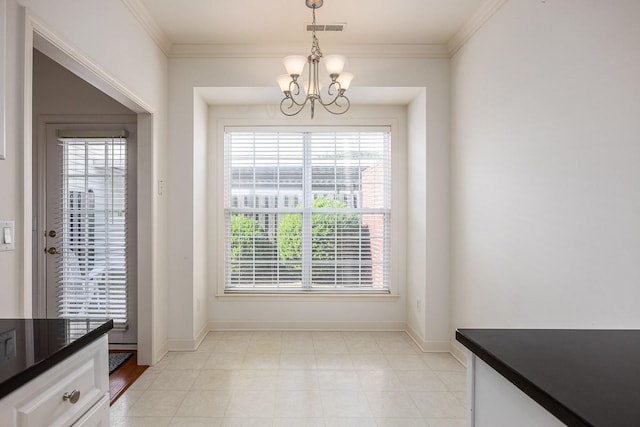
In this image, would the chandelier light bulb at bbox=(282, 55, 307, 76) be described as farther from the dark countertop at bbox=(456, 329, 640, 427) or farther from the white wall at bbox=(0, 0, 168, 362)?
the dark countertop at bbox=(456, 329, 640, 427)

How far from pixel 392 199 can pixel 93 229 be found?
3.02 metres

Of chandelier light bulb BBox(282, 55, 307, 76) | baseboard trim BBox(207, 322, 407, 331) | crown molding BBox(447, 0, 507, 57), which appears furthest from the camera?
baseboard trim BBox(207, 322, 407, 331)

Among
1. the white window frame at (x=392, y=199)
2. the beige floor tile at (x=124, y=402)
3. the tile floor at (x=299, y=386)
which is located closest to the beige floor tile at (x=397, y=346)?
the tile floor at (x=299, y=386)

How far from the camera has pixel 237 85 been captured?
129 inches

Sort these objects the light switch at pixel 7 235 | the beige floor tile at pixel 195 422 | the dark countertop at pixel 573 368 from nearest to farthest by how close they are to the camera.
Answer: the dark countertop at pixel 573 368 → the light switch at pixel 7 235 → the beige floor tile at pixel 195 422

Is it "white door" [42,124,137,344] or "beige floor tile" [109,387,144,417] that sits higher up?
"white door" [42,124,137,344]

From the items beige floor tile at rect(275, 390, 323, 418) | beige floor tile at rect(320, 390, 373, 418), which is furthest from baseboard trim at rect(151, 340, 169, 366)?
beige floor tile at rect(320, 390, 373, 418)

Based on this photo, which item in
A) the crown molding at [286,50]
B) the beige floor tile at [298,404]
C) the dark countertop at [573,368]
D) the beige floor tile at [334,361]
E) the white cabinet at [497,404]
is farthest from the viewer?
the crown molding at [286,50]

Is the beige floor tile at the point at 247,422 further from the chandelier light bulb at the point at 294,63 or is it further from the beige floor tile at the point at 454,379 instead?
the chandelier light bulb at the point at 294,63

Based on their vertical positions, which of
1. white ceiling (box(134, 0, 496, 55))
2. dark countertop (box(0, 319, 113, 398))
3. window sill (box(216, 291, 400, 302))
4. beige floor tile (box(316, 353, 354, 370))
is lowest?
beige floor tile (box(316, 353, 354, 370))

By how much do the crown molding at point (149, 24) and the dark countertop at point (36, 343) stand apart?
2294 millimetres

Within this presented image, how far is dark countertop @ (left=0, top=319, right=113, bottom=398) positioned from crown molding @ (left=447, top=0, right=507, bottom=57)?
3.00 metres

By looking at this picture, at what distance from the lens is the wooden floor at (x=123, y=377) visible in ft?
8.23

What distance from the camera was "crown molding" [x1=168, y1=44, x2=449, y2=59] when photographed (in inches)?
127
